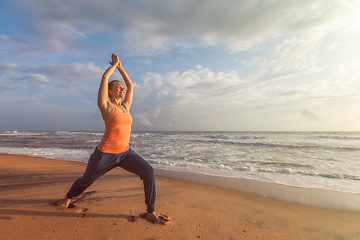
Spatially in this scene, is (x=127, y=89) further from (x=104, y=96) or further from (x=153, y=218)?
(x=153, y=218)

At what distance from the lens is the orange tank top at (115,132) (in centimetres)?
238

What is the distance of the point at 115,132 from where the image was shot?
2.41 m

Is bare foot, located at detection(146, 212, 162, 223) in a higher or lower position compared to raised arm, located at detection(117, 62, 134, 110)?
lower

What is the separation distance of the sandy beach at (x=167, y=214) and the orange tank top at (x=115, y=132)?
1.02 metres

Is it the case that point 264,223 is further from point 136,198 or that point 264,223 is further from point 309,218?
point 136,198

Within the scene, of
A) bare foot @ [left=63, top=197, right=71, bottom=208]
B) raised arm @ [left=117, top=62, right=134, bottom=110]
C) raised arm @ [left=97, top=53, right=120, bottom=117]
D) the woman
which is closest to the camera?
raised arm @ [left=97, top=53, right=120, bottom=117]

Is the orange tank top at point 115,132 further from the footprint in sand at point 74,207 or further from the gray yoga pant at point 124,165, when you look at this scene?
the footprint in sand at point 74,207

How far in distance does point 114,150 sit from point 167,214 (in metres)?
1.31

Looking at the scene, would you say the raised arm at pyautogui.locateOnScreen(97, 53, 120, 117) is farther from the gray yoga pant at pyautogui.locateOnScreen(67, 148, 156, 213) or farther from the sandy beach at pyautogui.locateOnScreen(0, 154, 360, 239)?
the sandy beach at pyautogui.locateOnScreen(0, 154, 360, 239)

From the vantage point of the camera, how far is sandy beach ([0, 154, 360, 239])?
225 cm

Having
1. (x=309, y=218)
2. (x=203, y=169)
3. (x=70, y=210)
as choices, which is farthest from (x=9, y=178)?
(x=309, y=218)

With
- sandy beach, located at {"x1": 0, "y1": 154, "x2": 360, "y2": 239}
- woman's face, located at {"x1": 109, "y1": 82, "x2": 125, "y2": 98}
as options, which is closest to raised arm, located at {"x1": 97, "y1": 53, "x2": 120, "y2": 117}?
woman's face, located at {"x1": 109, "y1": 82, "x2": 125, "y2": 98}

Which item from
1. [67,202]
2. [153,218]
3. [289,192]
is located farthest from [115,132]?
[289,192]

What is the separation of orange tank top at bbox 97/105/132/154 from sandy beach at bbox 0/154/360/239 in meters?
1.02
